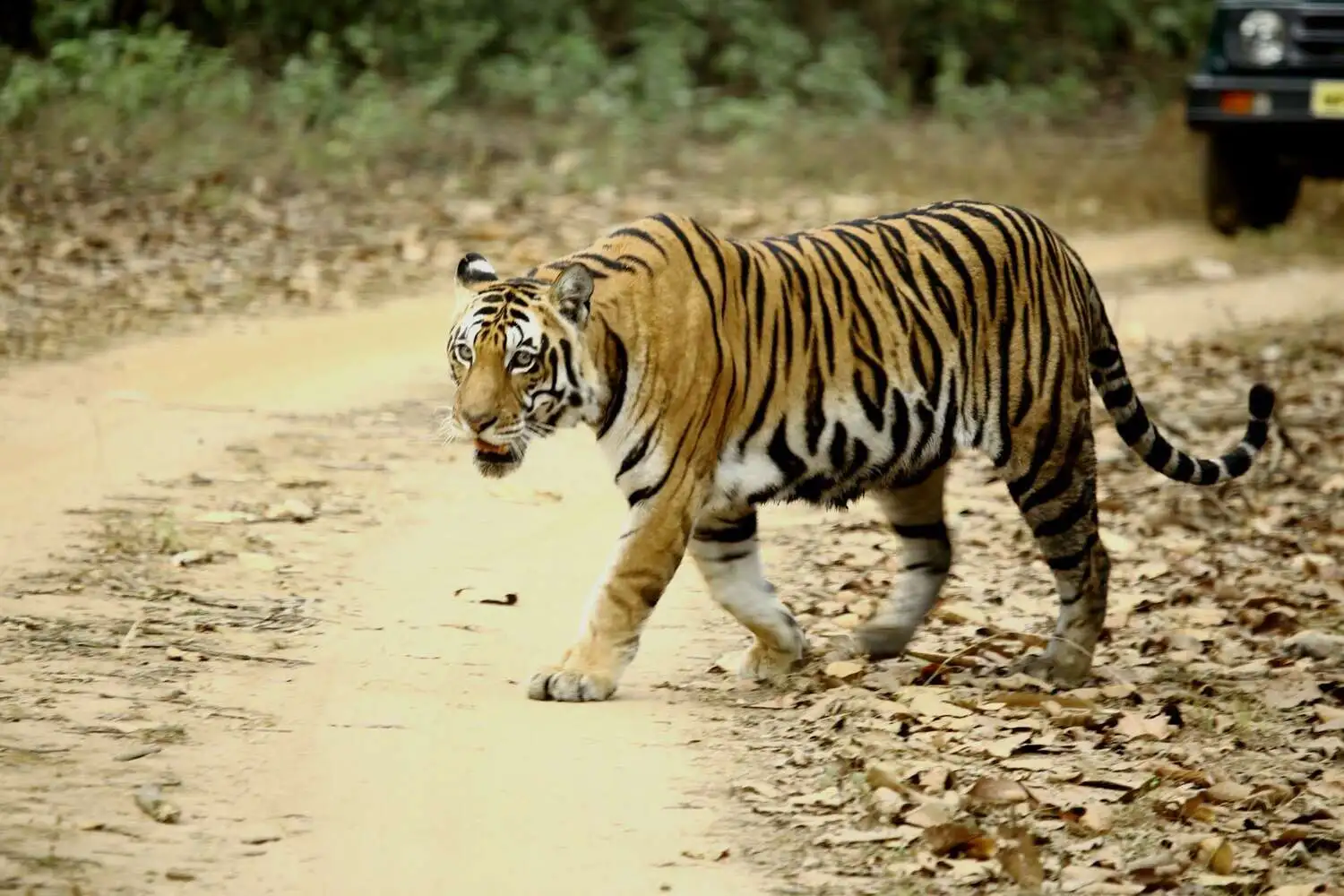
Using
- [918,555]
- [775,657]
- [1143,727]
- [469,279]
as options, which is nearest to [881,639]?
[918,555]

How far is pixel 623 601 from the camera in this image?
540 cm

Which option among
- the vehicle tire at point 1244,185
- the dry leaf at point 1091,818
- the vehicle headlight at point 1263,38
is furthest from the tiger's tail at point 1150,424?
the vehicle tire at point 1244,185

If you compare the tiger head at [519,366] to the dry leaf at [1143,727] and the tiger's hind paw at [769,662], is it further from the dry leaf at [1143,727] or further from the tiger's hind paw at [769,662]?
the dry leaf at [1143,727]

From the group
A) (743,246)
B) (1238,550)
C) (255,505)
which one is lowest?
(1238,550)

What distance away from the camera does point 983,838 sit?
4.46 metres

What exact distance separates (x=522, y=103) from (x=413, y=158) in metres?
2.54

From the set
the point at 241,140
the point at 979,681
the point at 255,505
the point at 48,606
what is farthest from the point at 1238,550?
the point at 241,140

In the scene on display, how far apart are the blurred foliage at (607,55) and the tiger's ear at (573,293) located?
889 cm

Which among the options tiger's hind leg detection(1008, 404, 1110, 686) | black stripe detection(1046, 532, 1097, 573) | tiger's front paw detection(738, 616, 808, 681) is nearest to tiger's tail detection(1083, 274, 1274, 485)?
tiger's hind leg detection(1008, 404, 1110, 686)

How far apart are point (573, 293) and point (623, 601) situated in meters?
0.80

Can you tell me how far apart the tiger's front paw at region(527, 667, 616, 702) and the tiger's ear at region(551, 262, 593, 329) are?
0.89 metres

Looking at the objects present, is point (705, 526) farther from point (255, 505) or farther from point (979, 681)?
point (255, 505)

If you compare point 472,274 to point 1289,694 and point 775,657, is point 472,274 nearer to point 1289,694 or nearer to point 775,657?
point 775,657

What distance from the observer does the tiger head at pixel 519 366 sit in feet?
17.3
